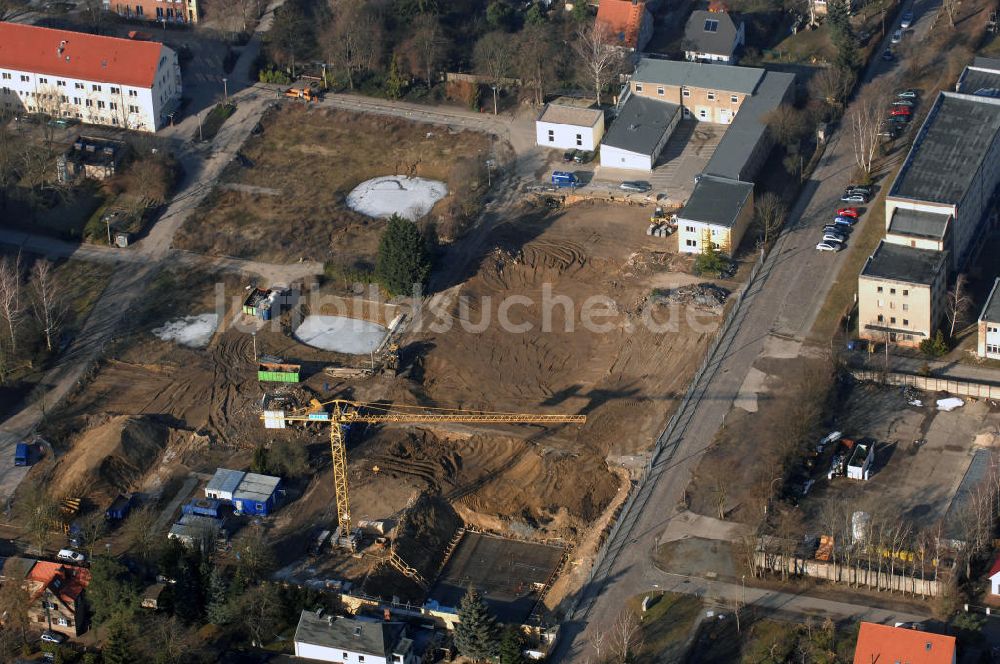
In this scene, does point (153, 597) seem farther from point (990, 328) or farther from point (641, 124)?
point (641, 124)

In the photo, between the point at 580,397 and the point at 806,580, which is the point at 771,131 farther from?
the point at 806,580

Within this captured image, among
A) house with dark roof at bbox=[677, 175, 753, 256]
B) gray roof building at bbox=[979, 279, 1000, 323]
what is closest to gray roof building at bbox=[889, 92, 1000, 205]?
gray roof building at bbox=[979, 279, 1000, 323]

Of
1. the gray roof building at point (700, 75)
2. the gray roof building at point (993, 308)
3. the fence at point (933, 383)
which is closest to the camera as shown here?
the fence at point (933, 383)

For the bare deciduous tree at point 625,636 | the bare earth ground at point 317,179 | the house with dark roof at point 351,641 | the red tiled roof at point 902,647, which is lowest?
the house with dark roof at point 351,641

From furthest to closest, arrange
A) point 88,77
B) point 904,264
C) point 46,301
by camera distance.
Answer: point 88,77
point 46,301
point 904,264

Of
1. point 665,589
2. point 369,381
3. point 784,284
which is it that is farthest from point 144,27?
point 665,589

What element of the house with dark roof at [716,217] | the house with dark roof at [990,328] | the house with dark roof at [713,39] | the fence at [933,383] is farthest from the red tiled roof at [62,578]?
the house with dark roof at [713,39]

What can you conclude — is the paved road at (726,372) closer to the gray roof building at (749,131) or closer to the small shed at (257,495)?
the gray roof building at (749,131)

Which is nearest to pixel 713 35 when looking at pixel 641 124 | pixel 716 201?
pixel 641 124
